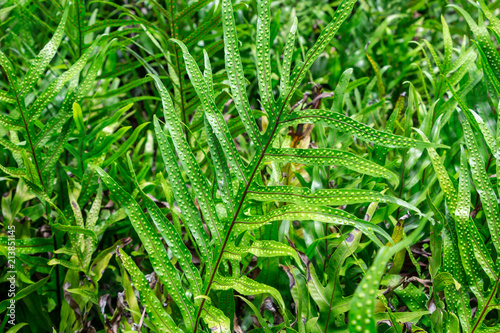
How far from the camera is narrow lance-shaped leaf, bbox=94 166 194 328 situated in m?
0.59

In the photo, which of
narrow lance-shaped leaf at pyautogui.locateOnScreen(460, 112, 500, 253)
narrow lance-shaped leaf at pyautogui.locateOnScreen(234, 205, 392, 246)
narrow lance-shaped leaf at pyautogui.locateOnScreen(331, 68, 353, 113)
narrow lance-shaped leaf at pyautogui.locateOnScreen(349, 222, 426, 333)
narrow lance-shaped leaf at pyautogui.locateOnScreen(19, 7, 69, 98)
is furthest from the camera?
narrow lance-shaped leaf at pyautogui.locateOnScreen(331, 68, 353, 113)

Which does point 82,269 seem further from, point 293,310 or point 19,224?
point 293,310

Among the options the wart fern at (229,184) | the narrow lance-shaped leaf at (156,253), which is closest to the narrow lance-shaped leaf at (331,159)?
the wart fern at (229,184)

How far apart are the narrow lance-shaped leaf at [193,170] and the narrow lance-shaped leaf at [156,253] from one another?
8 centimetres

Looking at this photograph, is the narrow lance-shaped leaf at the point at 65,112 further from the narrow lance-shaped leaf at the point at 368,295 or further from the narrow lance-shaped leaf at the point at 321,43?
the narrow lance-shaped leaf at the point at 368,295

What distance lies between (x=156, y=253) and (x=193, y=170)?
138 millimetres

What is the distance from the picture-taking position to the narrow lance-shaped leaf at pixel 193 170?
0.61m

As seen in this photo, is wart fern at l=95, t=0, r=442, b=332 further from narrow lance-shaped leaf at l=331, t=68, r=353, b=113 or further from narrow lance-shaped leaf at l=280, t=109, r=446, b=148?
narrow lance-shaped leaf at l=331, t=68, r=353, b=113

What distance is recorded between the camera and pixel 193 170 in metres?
0.61

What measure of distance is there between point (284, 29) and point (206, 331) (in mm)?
1311

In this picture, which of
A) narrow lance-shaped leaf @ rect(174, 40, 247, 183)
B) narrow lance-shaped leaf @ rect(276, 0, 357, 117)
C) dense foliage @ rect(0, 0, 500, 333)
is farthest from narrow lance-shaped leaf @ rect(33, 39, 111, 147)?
narrow lance-shaped leaf @ rect(276, 0, 357, 117)

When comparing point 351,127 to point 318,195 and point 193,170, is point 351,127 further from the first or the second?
point 193,170

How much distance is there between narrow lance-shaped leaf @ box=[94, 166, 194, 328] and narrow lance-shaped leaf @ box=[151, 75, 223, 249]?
8cm

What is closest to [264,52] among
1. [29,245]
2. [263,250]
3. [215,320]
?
[263,250]
